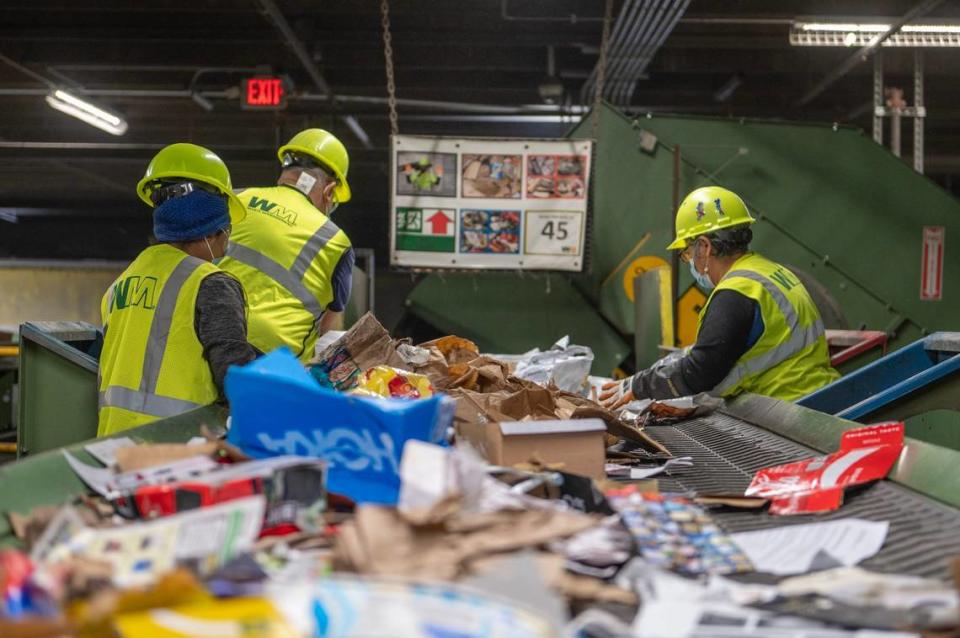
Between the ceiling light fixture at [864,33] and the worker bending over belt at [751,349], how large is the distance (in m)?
3.54

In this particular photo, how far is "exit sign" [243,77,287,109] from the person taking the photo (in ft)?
25.9

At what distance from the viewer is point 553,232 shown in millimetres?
5324

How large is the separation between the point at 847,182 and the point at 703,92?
492 centimetres

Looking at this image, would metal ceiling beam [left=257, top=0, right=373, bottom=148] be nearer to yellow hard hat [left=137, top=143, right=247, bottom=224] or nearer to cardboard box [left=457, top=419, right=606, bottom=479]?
yellow hard hat [left=137, top=143, right=247, bottom=224]

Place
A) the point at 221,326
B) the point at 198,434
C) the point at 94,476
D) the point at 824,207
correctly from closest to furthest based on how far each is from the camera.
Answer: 1. the point at 94,476
2. the point at 198,434
3. the point at 221,326
4. the point at 824,207

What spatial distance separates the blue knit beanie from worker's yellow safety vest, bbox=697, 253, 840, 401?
71.5 inches

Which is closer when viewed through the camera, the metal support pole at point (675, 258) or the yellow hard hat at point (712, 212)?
the yellow hard hat at point (712, 212)

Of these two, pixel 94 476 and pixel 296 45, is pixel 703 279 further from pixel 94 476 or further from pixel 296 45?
pixel 296 45

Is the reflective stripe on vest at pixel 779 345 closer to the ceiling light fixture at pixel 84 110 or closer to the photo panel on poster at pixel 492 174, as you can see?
the photo panel on poster at pixel 492 174

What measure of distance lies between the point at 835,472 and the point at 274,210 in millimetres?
2223

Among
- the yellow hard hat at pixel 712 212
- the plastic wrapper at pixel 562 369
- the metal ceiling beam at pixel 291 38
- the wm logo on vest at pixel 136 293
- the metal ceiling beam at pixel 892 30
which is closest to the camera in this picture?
the wm logo on vest at pixel 136 293

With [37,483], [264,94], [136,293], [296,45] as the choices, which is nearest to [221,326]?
[136,293]

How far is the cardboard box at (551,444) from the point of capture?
5.52 feet

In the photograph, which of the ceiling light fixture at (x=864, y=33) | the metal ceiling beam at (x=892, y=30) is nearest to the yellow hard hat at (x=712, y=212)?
the ceiling light fixture at (x=864, y=33)
